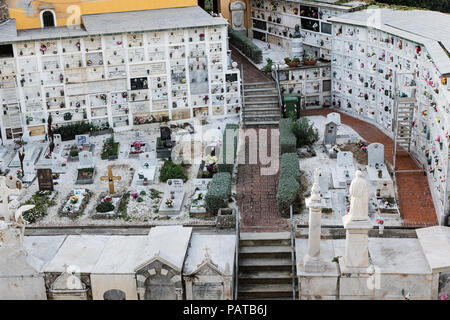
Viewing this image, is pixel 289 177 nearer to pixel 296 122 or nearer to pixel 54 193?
pixel 296 122

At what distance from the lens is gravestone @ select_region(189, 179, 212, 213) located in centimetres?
2238

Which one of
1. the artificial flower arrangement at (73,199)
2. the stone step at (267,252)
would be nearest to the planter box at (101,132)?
→ the artificial flower arrangement at (73,199)

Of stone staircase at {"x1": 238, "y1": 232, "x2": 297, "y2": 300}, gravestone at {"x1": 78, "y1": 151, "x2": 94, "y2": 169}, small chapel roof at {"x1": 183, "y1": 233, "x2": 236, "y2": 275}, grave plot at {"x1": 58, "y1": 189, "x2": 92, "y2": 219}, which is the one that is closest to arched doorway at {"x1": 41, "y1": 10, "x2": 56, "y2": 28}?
gravestone at {"x1": 78, "y1": 151, "x2": 94, "y2": 169}

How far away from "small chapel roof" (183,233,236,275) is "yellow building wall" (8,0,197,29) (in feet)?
58.4

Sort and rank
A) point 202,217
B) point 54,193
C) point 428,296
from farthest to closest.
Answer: point 54,193
point 202,217
point 428,296

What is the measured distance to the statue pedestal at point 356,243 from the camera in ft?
54.2

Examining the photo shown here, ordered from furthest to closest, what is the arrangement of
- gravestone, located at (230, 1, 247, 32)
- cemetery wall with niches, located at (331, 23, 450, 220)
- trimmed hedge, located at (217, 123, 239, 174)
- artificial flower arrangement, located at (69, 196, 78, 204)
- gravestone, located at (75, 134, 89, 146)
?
gravestone, located at (230, 1, 247, 32) < gravestone, located at (75, 134, 89, 146) < trimmed hedge, located at (217, 123, 239, 174) < artificial flower arrangement, located at (69, 196, 78, 204) < cemetery wall with niches, located at (331, 23, 450, 220)

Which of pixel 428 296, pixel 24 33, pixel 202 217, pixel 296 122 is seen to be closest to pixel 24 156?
pixel 24 33

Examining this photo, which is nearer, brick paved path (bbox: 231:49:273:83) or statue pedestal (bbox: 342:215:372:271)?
statue pedestal (bbox: 342:215:372:271)

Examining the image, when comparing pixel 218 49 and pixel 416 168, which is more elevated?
pixel 218 49

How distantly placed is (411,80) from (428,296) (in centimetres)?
1119

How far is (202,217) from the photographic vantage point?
22.2 meters

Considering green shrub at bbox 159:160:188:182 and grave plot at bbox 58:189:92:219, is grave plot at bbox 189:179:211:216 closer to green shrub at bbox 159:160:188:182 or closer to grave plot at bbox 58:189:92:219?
green shrub at bbox 159:160:188:182

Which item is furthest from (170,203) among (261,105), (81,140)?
(261,105)
